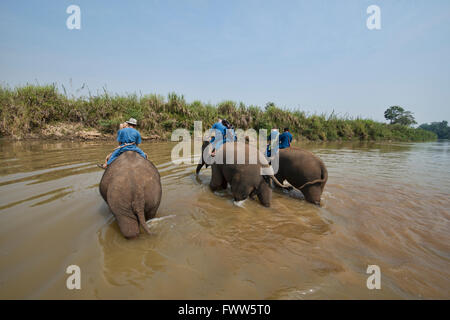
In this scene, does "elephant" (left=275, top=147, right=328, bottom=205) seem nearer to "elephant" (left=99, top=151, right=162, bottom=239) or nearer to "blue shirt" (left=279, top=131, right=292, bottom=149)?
"blue shirt" (left=279, top=131, right=292, bottom=149)

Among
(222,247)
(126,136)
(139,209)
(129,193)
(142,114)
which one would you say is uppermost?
(142,114)

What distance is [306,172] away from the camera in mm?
4184

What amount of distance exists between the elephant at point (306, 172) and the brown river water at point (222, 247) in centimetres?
31

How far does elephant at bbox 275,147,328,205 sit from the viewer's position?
13.4 ft

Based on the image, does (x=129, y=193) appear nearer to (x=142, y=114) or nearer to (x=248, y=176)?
(x=248, y=176)

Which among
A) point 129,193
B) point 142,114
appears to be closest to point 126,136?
point 129,193

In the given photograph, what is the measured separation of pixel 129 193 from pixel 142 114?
550 inches

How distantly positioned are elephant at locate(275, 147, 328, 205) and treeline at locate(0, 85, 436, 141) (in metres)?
12.3

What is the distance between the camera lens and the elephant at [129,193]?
2.50 meters

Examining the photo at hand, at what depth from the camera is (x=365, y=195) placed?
4.62 m

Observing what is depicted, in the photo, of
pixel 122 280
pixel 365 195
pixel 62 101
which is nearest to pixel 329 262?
pixel 122 280

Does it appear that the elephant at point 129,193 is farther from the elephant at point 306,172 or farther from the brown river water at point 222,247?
the elephant at point 306,172
